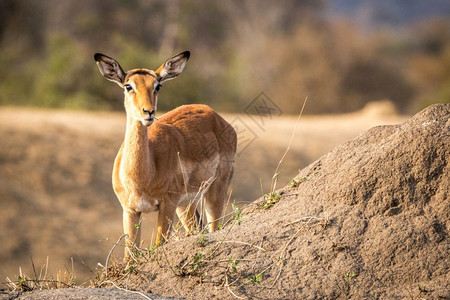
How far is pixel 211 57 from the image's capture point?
138ft

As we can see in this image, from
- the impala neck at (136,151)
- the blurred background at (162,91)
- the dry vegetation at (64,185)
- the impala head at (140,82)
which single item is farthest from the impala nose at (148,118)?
the dry vegetation at (64,185)

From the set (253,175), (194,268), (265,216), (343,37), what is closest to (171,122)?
(265,216)

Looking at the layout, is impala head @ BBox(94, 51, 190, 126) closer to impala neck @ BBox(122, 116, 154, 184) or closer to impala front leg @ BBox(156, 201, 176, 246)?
impala neck @ BBox(122, 116, 154, 184)

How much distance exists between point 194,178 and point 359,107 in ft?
92.7

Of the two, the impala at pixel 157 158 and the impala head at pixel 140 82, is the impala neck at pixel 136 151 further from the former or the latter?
the impala head at pixel 140 82

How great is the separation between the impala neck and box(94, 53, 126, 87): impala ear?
1.60ft

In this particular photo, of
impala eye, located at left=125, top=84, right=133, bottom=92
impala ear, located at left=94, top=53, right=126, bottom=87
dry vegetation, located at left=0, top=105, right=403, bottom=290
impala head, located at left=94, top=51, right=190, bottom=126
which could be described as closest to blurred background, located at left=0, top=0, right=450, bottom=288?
dry vegetation, located at left=0, top=105, right=403, bottom=290

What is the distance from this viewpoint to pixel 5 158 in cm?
1619

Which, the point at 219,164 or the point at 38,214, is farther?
the point at 38,214

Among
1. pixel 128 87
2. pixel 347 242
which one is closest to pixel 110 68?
pixel 128 87

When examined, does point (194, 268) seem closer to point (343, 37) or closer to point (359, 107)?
point (359, 107)

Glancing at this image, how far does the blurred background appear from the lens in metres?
15.7

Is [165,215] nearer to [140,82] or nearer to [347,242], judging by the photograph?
[140,82]

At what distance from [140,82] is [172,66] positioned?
19.6 inches
